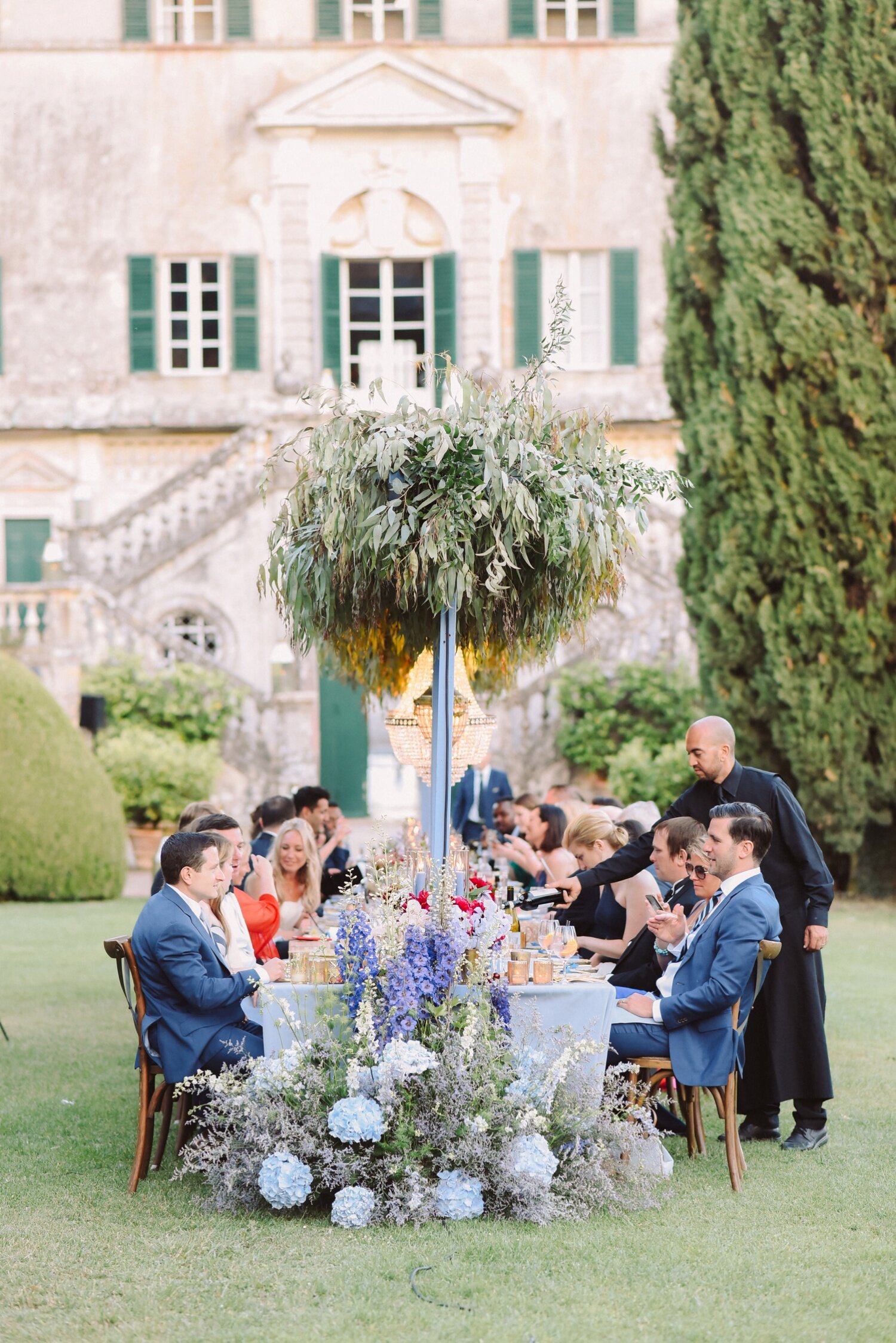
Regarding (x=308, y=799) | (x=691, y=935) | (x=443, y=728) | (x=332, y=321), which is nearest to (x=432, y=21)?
(x=332, y=321)

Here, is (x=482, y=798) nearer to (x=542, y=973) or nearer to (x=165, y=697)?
(x=165, y=697)

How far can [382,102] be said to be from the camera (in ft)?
77.3

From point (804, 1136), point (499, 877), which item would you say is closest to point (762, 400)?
point (499, 877)

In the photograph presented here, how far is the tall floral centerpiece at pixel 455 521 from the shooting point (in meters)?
6.46

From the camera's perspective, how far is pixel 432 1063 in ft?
17.5

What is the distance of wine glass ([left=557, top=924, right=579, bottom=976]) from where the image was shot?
256 inches

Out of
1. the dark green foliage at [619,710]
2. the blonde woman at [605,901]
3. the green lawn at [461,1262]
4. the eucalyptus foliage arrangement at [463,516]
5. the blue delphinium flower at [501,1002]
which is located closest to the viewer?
the green lawn at [461,1262]

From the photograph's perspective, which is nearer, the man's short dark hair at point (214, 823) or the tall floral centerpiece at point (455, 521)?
the tall floral centerpiece at point (455, 521)

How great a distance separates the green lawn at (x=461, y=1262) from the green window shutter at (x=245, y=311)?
1787cm

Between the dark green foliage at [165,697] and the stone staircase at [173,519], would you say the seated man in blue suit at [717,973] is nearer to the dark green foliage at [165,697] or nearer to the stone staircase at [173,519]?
the dark green foliage at [165,697]

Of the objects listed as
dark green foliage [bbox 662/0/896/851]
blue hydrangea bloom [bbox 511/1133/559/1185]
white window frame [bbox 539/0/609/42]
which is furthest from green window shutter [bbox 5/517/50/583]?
blue hydrangea bloom [bbox 511/1133/559/1185]

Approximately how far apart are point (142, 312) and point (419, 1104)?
1991cm

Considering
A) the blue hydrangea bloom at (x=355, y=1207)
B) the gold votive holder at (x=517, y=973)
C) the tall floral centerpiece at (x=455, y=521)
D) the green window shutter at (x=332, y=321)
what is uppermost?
the green window shutter at (x=332, y=321)

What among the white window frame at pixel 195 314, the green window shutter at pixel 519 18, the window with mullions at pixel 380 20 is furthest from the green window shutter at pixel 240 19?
the green window shutter at pixel 519 18
